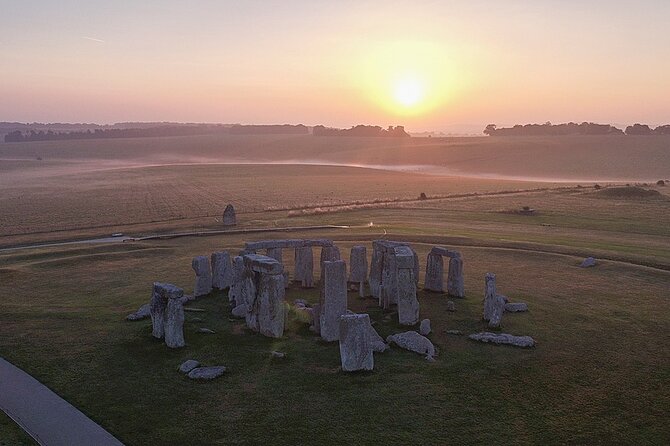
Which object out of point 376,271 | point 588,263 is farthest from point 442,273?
point 588,263

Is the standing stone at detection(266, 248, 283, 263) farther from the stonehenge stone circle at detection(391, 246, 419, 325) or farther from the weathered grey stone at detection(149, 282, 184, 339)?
the weathered grey stone at detection(149, 282, 184, 339)

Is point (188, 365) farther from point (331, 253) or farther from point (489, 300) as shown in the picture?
point (489, 300)

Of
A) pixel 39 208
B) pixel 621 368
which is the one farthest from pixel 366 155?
pixel 621 368

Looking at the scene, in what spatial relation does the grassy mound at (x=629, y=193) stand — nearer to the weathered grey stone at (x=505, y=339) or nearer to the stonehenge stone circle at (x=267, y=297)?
the weathered grey stone at (x=505, y=339)

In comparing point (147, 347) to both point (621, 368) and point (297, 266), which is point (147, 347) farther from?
point (621, 368)

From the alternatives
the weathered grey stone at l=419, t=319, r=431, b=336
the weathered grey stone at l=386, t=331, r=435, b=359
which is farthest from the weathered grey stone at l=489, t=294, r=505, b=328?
the weathered grey stone at l=386, t=331, r=435, b=359
